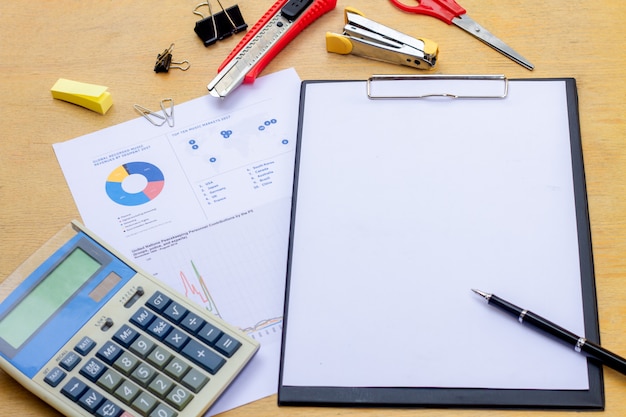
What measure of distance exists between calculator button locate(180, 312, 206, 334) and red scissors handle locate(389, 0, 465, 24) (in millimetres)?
422

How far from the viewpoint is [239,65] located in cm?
77

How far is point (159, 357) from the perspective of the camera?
1.88ft

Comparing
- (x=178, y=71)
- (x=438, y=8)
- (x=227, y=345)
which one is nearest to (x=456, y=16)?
(x=438, y=8)

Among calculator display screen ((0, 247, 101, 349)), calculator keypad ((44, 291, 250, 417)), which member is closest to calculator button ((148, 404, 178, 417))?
calculator keypad ((44, 291, 250, 417))

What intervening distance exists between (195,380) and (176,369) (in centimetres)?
2

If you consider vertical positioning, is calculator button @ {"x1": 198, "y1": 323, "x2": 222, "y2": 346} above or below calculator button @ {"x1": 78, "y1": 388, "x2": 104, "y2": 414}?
below

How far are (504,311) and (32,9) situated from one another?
2.12 feet

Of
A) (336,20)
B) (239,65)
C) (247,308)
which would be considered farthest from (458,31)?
(247,308)

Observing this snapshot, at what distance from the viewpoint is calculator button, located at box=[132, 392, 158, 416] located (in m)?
0.55

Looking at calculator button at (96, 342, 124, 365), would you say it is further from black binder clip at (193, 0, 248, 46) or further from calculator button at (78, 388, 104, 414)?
black binder clip at (193, 0, 248, 46)

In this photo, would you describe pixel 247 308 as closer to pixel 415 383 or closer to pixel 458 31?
pixel 415 383

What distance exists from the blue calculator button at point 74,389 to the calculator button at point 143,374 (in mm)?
39

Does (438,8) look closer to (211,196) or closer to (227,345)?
(211,196)

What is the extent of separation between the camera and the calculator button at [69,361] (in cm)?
58
